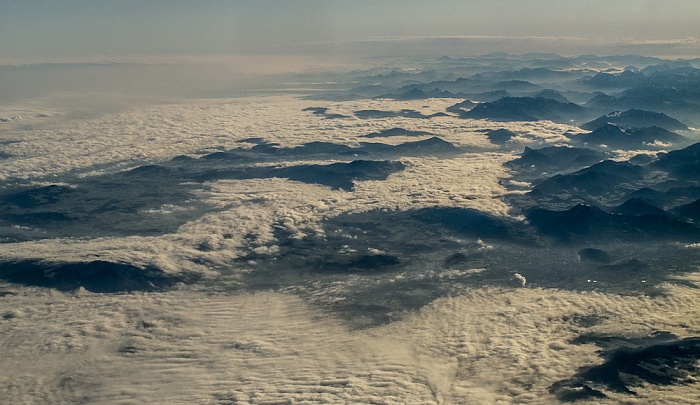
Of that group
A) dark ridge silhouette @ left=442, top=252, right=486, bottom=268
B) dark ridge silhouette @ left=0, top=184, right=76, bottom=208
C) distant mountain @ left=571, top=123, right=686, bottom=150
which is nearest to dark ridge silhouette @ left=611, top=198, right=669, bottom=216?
dark ridge silhouette @ left=442, top=252, right=486, bottom=268

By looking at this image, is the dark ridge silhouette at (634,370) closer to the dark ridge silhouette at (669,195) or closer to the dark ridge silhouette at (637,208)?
the dark ridge silhouette at (637,208)

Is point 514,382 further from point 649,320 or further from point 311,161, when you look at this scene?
point 311,161

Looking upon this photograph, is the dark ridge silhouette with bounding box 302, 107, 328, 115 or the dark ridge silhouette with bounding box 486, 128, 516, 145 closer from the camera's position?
the dark ridge silhouette with bounding box 486, 128, 516, 145

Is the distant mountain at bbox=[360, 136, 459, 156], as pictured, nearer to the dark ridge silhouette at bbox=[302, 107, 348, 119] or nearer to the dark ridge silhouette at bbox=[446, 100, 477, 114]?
the dark ridge silhouette at bbox=[302, 107, 348, 119]

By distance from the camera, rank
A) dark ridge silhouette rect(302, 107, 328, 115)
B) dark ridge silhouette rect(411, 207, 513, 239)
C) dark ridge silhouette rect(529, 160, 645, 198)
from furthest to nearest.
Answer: dark ridge silhouette rect(302, 107, 328, 115), dark ridge silhouette rect(529, 160, 645, 198), dark ridge silhouette rect(411, 207, 513, 239)

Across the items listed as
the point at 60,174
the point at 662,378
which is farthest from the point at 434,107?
the point at 662,378

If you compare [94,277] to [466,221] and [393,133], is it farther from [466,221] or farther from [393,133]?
[393,133]
